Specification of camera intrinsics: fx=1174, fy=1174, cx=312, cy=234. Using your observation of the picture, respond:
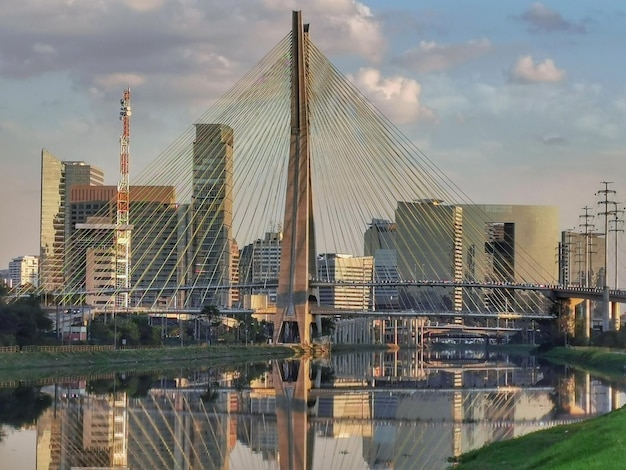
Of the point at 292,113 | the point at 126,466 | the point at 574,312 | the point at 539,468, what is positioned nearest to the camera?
the point at 539,468

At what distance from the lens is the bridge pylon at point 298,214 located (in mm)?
86438

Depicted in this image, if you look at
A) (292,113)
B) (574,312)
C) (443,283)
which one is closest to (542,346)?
(574,312)

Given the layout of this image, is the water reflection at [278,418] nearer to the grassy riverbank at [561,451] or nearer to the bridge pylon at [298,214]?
the grassy riverbank at [561,451]

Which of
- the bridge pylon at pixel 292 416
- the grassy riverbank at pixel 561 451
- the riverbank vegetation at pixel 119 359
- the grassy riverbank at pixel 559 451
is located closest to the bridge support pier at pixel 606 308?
the riverbank vegetation at pixel 119 359

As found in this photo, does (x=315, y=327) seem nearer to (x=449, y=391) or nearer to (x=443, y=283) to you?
(x=443, y=283)

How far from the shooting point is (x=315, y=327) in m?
112

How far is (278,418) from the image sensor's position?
1506 inches

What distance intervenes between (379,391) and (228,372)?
53.2 feet

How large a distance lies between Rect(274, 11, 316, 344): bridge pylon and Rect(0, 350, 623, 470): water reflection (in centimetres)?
2775

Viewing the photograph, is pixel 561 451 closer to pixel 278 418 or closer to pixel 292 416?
pixel 278 418

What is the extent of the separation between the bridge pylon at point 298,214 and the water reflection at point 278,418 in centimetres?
2775

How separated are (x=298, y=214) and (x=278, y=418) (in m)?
53.0

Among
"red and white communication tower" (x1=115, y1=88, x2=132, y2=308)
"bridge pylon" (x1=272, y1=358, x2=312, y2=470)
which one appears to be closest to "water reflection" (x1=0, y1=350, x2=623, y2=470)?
"bridge pylon" (x1=272, y1=358, x2=312, y2=470)

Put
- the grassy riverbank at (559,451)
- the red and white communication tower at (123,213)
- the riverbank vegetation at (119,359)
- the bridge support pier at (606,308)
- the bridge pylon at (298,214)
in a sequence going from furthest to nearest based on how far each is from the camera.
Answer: the red and white communication tower at (123,213) → the bridge support pier at (606,308) → the bridge pylon at (298,214) → the riverbank vegetation at (119,359) → the grassy riverbank at (559,451)
